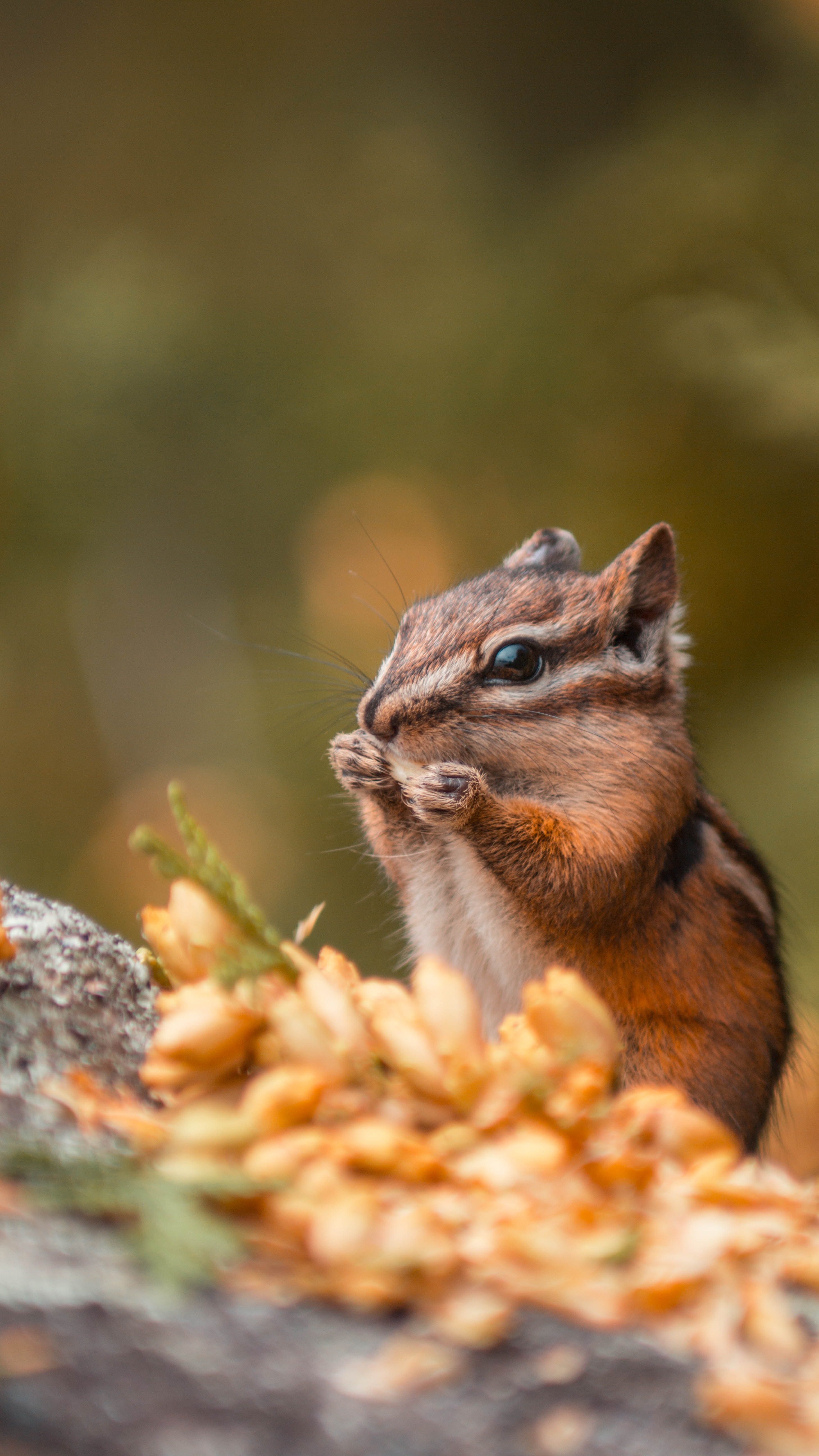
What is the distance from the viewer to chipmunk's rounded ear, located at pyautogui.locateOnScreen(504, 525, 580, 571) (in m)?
1.70

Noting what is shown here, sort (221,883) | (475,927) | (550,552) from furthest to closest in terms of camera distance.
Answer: (550,552), (475,927), (221,883)

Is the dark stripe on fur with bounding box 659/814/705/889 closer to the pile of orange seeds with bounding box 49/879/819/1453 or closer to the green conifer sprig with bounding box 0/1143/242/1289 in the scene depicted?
the pile of orange seeds with bounding box 49/879/819/1453

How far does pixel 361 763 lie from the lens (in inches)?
50.1

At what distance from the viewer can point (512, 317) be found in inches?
117

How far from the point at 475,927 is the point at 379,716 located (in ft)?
0.92

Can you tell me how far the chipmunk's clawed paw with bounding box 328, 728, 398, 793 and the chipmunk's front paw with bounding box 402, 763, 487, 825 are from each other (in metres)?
0.04

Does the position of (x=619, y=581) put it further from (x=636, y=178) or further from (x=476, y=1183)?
(x=636, y=178)

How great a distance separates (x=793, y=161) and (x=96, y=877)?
2.56m

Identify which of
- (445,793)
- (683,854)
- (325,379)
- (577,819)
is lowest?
(683,854)

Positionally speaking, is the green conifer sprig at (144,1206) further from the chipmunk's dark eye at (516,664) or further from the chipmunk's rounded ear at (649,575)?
the chipmunk's rounded ear at (649,575)

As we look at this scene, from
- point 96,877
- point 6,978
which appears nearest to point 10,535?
point 96,877

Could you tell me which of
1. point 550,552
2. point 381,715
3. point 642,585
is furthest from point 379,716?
point 550,552

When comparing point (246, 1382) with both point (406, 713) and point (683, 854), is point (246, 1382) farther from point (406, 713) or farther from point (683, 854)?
point (683, 854)

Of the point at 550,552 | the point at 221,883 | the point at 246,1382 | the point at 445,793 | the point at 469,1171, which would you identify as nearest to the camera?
the point at 246,1382
